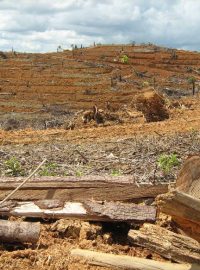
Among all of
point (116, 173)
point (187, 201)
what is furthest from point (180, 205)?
point (116, 173)

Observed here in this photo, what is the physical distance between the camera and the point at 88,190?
5410 millimetres

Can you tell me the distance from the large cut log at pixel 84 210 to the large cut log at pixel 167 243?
24 centimetres

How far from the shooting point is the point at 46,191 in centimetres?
548

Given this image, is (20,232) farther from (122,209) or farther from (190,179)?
(190,179)

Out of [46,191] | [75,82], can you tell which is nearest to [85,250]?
[46,191]

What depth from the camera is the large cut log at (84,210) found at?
4.97 m

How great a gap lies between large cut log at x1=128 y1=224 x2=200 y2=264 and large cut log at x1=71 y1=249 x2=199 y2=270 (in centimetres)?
10

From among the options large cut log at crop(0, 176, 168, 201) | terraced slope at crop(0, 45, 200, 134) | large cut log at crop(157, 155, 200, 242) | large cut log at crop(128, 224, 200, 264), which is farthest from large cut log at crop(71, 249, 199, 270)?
terraced slope at crop(0, 45, 200, 134)

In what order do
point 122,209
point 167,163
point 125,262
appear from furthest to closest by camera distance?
point 167,163, point 122,209, point 125,262

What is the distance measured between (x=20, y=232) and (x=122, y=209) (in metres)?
0.95

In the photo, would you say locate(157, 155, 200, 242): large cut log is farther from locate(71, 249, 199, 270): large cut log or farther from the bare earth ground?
the bare earth ground

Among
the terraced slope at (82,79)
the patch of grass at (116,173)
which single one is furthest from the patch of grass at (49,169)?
the terraced slope at (82,79)

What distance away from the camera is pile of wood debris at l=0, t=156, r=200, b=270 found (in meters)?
4.09

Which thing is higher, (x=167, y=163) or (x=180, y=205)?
(x=180, y=205)
